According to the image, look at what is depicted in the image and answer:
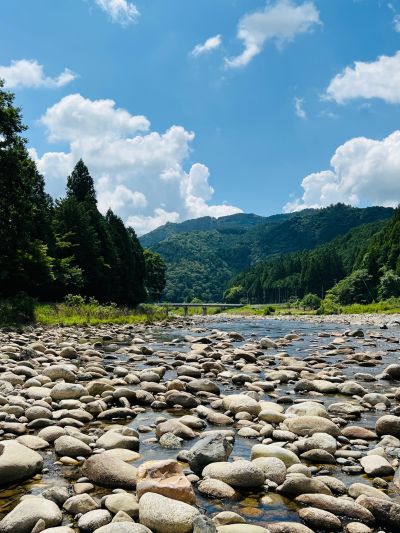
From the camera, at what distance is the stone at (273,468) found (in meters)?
4.37

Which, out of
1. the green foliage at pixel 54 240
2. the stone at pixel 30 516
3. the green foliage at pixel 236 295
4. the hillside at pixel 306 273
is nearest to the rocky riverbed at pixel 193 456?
the stone at pixel 30 516

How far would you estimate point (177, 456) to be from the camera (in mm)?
5023

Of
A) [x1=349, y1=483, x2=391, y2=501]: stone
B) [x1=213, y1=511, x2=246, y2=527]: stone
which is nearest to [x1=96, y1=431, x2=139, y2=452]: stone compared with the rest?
[x1=213, y1=511, x2=246, y2=527]: stone

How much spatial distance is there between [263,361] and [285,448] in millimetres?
7446

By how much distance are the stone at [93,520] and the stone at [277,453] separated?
1978 millimetres

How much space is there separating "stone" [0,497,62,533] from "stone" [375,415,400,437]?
4424 mm

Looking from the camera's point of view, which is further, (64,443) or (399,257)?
(399,257)

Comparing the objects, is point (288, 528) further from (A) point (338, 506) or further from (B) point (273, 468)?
(B) point (273, 468)

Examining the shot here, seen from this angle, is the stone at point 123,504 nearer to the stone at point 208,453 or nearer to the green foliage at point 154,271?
the stone at point 208,453

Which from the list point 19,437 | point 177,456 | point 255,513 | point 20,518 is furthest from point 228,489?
point 19,437

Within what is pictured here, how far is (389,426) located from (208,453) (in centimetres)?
280

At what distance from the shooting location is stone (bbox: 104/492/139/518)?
3607 millimetres

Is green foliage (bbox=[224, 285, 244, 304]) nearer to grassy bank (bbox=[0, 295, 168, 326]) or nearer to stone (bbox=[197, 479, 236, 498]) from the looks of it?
grassy bank (bbox=[0, 295, 168, 326])

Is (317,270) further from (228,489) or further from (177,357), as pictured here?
(228,489)
